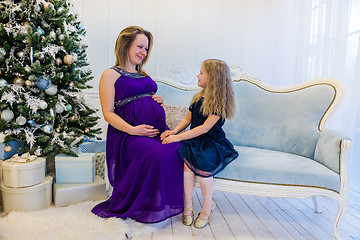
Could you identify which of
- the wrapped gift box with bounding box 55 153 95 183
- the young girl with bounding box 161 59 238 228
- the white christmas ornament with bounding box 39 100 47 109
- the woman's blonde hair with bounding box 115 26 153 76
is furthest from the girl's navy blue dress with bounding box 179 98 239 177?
the white christmas ornament with bounding box 39 100 47 109

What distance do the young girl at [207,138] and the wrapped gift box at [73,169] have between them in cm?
67

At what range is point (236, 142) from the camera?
229 cm

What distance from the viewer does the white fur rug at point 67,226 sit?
148cm

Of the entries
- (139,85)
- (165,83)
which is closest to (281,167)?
(139,85)

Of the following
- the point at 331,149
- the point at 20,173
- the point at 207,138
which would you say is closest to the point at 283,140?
the point at 331,149

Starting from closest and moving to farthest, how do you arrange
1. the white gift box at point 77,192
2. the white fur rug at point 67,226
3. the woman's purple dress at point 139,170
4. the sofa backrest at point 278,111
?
the white fur rug at point 67,226 < the woman's purple dress at point 139,170 < the white gift box at point 77,192 < the sofa backrest at point 278,111

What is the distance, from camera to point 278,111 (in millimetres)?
2246

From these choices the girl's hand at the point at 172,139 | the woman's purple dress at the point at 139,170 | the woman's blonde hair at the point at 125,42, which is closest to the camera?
the woman's purple dress at the point at 139,170

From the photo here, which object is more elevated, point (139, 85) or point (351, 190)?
point (139, 85)

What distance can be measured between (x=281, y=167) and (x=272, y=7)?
213 centimetres

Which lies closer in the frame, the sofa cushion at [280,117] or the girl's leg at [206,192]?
the girl's leg at [206,192]

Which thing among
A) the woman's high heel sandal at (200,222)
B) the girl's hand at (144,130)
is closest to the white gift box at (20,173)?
the girl's hand at (144,130)

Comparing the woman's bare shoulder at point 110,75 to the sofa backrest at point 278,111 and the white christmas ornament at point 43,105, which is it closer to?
the white christmas ornament at point 43,105

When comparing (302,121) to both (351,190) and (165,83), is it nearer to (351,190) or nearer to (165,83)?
(351,190)
